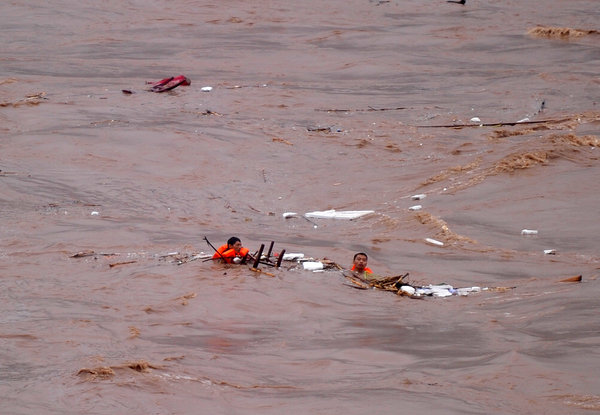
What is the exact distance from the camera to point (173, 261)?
13.6 metres

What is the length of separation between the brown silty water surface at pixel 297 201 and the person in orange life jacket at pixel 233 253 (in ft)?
0.46

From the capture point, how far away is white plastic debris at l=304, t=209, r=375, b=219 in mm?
15914

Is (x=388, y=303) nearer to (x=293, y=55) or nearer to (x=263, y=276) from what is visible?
(x=263, y=276)

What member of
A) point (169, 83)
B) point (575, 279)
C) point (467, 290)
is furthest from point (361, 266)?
point (169, 83)

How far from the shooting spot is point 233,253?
43.2 ft

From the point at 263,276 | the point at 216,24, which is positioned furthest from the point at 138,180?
the point at 216,24

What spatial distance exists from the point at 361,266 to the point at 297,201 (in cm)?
412

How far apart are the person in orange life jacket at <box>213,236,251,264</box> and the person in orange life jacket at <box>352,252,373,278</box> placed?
1.33 metres

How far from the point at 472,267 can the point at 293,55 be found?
424 inches

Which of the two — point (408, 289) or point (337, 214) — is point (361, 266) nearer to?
point (408, 289)

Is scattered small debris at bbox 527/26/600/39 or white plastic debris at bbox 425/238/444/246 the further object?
scattered small debris at bbox 527/26/600/39

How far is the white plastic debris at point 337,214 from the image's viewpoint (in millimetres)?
15914

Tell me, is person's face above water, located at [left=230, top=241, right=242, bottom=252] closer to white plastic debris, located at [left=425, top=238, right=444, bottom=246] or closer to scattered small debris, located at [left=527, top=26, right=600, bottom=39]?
white plastic debris, located at [left=425, top=238, right=444, bottom=246]

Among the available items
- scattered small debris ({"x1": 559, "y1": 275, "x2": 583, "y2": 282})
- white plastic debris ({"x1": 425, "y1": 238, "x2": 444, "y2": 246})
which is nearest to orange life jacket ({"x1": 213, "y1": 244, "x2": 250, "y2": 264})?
white plastic debris ({"x1": 425, "y1": 238, "x2": 444, "y2": 246})
